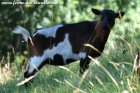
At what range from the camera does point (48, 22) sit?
19.1 metres

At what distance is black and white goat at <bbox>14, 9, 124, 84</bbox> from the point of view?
9766mm

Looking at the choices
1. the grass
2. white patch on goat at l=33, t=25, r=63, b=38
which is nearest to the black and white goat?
white patch on goat at l=33, t=25, r=63, b=38

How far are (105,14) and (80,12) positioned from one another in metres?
8.87

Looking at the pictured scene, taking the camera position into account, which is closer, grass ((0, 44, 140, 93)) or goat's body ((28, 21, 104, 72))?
grass ((0, 44, 140, 93))

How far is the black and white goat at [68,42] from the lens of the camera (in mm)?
9766

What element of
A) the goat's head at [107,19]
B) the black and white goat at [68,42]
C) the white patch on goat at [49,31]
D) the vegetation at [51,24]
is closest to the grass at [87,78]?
the vegetation at [51,24]

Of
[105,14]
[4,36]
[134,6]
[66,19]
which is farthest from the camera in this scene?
[4,36]

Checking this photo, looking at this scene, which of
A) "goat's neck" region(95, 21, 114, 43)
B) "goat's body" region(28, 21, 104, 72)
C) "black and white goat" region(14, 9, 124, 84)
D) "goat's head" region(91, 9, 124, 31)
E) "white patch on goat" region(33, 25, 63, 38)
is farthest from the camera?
"white patch on goat" region(33, 25, 63, 38)

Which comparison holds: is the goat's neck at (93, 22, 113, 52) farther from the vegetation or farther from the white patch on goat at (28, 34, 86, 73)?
the white patch on goat at (28, 34, 86, 73)

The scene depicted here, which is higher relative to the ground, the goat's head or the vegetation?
the goat's head

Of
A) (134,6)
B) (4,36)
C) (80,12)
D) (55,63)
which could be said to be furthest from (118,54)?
(4,36)

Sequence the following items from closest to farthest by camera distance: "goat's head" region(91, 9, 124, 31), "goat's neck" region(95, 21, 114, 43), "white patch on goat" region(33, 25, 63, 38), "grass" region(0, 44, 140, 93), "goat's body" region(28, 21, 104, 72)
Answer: "grass" region(0, 44, 140, 93), "goat's head" region(91, 9, 124, 31), "goat's neck" region(95, 21, 114, 43), "goat's body" region(28, 21, 104, 72), "white patch on goat" region(33, 25, 63, 38)

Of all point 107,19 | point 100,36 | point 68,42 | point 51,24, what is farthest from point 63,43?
point 51,24

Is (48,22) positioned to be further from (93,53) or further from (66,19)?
(93,53)
